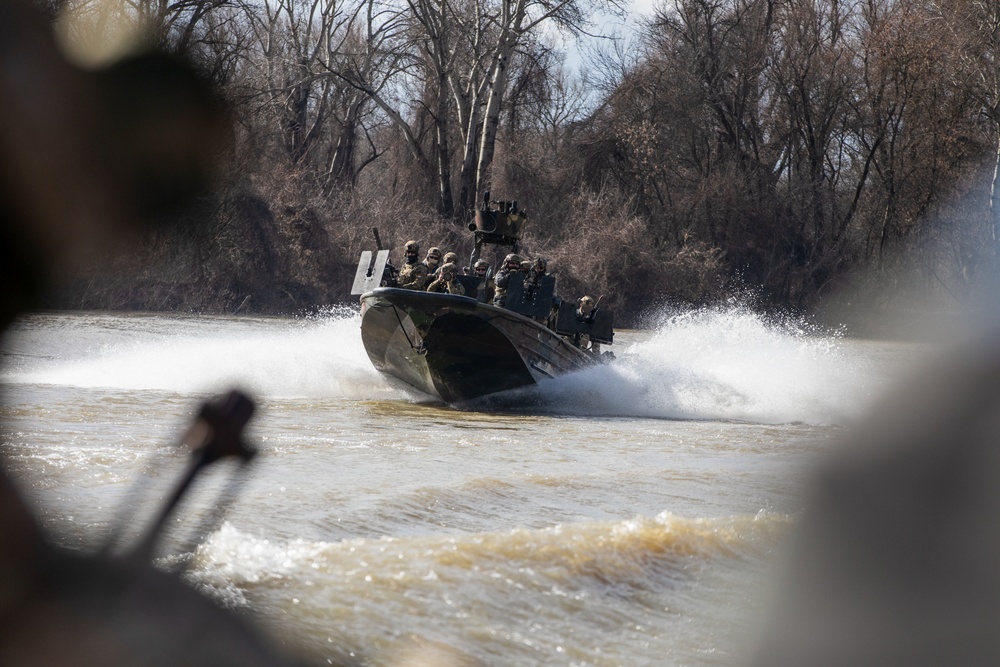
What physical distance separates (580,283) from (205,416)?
3691 centimetres

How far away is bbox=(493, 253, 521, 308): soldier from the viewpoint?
50.7ft

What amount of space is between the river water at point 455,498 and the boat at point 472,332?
38 cm

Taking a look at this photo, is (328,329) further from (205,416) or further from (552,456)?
(205,416)

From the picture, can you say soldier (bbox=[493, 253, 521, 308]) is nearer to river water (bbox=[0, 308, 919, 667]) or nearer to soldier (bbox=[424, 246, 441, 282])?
soldier (bbox=[424, 246, 441, 282])

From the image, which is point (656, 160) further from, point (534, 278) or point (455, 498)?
point (455, 498)

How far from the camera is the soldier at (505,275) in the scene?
15.5 meters

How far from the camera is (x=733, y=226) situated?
39594mm

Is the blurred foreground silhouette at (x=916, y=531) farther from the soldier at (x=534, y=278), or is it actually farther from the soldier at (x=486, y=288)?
the soldier at (x=486, y=288)


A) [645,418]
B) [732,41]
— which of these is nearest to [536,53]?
[732,41]

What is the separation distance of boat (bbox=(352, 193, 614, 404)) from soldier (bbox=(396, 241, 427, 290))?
22 cm

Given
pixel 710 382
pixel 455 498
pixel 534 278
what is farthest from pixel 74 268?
pixel 710 382

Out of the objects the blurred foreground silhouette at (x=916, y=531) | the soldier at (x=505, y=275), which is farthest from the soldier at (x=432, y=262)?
the blurred foreground silhouette at (x=916, y=531)

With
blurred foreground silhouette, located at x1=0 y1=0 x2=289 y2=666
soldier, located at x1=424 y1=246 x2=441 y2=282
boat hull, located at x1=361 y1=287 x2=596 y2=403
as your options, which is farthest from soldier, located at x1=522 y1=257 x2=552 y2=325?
blurred foreground silhouette, located at x1=0 y1=0 x2=289 y2=666

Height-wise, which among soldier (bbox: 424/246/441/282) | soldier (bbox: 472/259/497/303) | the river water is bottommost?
the river water
